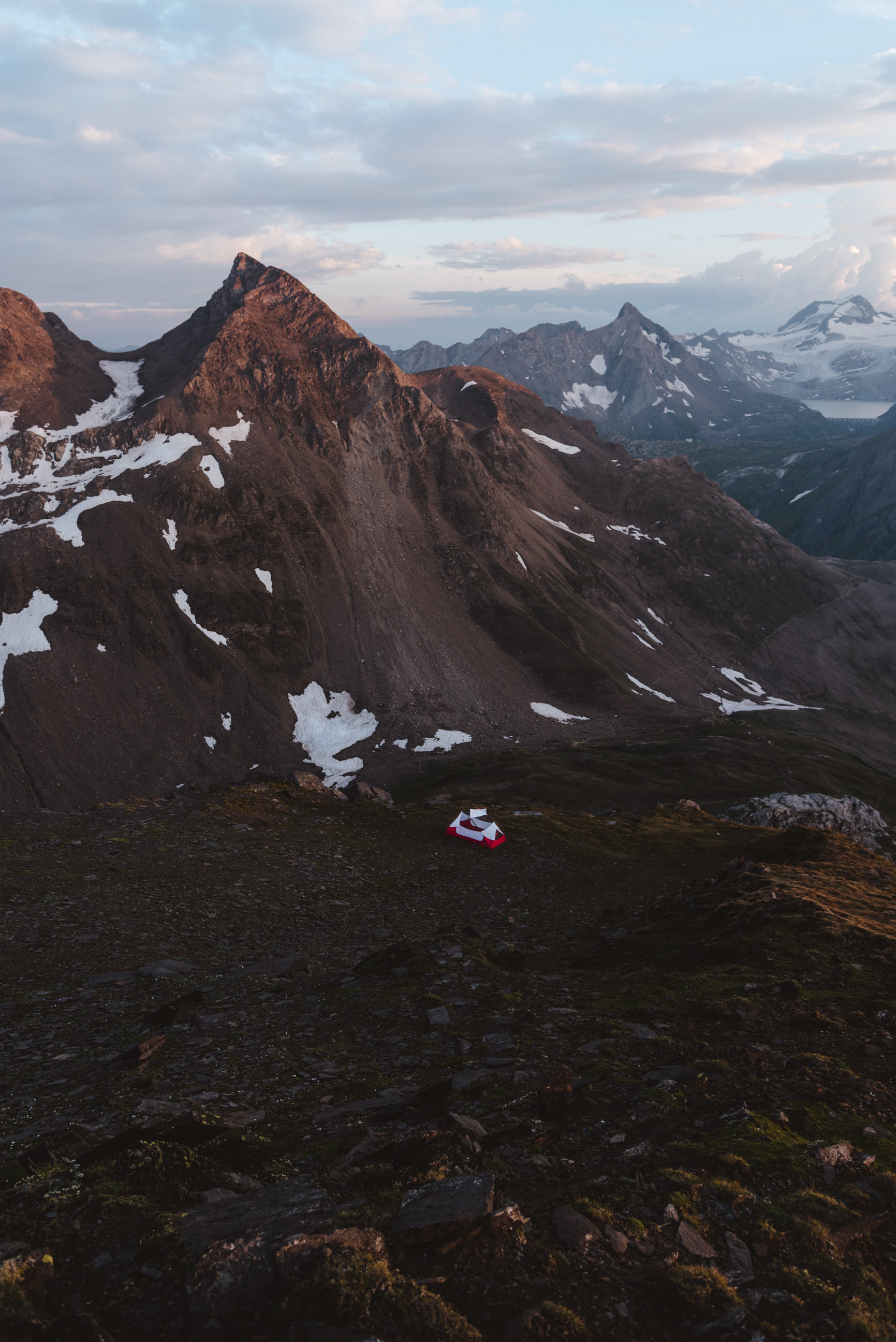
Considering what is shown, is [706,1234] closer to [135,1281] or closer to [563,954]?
[135,1281]

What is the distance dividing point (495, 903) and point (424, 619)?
138844mm

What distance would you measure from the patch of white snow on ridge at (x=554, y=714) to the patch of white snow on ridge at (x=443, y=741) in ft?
76.3

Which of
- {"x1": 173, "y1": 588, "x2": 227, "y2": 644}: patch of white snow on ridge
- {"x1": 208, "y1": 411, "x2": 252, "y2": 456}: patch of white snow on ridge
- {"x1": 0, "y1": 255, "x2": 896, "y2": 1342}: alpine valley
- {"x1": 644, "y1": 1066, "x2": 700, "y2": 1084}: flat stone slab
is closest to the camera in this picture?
{"x1": 0, "y1": 255, "x2": 896, "y2": 1342}: alpine valley

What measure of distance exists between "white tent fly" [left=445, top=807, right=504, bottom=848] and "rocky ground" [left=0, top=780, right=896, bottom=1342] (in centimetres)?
1694

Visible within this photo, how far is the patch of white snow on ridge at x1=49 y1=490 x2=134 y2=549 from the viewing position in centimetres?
15438

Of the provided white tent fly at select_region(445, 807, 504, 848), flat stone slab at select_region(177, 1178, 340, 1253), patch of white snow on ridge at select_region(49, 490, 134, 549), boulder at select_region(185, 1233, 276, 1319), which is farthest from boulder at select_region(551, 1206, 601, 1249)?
patch of white snow on ridge at select_region(49, 490, 134, 549)

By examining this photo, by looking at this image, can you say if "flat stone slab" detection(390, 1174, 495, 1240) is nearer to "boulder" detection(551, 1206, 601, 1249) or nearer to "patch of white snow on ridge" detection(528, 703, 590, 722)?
"boulder" detection(551, 1206, 601, 1249)

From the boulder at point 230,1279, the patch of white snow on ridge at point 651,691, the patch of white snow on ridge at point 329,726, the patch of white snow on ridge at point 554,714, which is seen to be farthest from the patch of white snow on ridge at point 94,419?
the boulder at point 230,1279

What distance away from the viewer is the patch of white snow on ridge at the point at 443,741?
141 meters

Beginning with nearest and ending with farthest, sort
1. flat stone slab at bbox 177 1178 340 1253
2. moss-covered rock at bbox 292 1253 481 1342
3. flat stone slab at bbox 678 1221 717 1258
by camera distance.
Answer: moss-covered rock at bbox 292 1253 481 1342
flat stone slab at bbox 177 1178 340 1253
flat stone slab at bbox 678 1221 717 1258

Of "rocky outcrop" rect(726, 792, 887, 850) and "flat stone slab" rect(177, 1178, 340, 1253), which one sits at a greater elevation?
"flat stone slab" rect(177, 1178, 340, 1253)

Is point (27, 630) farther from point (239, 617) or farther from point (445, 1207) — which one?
point (445, 1207)

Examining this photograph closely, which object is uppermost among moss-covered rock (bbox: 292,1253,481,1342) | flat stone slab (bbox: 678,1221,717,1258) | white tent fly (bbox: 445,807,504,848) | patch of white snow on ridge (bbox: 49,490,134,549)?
patch of white snow on ridge (bbox: 49,490,134,549)

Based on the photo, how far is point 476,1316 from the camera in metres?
8.65
